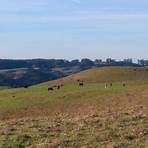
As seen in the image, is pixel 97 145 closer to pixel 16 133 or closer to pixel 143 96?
pixel 16 133

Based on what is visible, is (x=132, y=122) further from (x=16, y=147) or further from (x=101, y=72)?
(x=101, y=72)

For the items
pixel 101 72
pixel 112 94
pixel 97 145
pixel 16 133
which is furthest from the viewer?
pixel 101 72

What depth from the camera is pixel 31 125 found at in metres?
22.1

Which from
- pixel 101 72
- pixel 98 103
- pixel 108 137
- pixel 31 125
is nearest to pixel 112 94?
pixel 98 103

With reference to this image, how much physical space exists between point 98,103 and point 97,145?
88.1ft

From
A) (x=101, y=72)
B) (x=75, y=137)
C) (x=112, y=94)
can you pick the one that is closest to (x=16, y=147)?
(x=75, y=137)

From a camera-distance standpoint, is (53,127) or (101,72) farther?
(101,72)

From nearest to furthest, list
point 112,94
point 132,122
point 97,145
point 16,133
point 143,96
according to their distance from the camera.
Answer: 1. point 97,145
2. point 16,133
3. point 132,122
4. point 143,96
5. point 112,94

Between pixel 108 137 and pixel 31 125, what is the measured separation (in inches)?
181

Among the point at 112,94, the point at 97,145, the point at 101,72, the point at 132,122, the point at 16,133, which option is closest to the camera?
the point at 97,145

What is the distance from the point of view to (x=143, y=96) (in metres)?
43.7

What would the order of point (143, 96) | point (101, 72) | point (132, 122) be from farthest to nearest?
1. point (101, 72)
2. point (143, 96)
3. point (132, 122)

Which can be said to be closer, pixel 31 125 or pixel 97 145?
pixel 97 145

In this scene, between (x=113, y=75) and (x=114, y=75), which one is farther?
(x=113, y=75)
